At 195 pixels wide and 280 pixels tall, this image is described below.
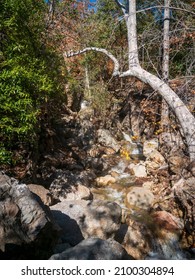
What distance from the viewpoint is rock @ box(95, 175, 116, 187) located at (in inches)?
378

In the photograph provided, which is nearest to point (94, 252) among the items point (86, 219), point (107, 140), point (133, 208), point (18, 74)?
point (86, 219)

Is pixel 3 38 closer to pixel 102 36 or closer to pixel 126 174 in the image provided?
pixel 126 174

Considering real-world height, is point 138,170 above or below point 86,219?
above

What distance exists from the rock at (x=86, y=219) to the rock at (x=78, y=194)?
1174 mm

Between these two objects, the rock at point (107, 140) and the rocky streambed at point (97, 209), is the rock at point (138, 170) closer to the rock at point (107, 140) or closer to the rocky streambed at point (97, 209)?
the rocky streambed at point (97, 209)

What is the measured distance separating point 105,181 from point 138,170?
5.74 feet

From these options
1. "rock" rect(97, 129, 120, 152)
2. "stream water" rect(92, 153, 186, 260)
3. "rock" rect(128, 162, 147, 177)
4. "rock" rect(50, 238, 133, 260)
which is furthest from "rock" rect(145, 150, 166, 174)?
"rock" rect(50, 238, 133, 260)

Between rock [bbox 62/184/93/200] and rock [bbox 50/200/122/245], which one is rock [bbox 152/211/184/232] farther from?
rock [bbox 62/184/93/200]

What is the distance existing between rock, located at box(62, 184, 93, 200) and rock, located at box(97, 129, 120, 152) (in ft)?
18.0

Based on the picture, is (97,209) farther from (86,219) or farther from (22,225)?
(22,225)

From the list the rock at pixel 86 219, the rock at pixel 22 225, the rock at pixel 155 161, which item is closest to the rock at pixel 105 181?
the rock at pixel 155 161

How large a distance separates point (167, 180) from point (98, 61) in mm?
10160

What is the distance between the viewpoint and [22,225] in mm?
4137
